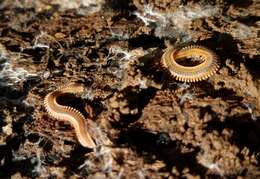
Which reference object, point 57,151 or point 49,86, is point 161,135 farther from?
point 49,86

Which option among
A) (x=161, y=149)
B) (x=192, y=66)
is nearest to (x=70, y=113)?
(x=161, y=149)

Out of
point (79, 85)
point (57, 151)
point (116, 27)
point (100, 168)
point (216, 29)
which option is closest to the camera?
point (100, 168)

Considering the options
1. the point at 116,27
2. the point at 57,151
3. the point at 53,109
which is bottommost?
the point at 57,151

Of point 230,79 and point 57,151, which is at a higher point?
point 230,79

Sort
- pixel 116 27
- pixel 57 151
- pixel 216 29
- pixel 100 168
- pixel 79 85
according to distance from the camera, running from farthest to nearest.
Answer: pixel 116 27 < pixel 216 29 < pixel 79 85 < pixel 57 151 < pixel 100 168

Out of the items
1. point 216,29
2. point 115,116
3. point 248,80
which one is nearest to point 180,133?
point 115,116

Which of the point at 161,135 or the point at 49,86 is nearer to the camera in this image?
the point at 161,135

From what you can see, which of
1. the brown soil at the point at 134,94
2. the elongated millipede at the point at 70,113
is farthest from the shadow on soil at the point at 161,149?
the elongated millipede at the point at 70,113
